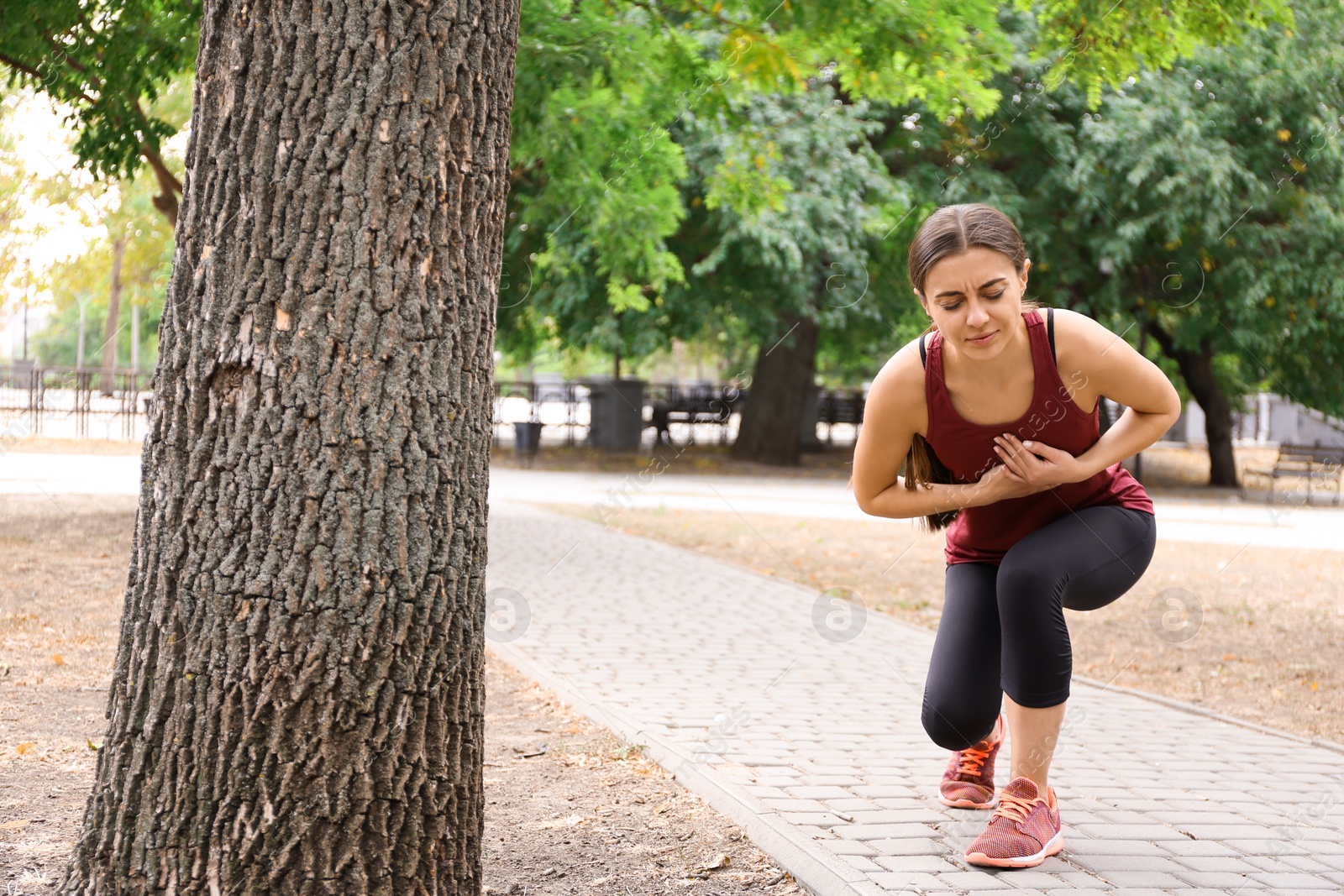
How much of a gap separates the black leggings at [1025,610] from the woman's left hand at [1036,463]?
22 centimetres

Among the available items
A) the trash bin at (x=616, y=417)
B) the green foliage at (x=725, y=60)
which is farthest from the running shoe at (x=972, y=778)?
the trash bin at (x=616, y=417)

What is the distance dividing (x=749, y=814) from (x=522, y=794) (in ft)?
2.84

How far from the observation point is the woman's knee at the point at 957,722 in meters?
3.51

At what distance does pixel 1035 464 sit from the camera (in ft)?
10.6

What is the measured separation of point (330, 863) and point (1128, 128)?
18.5 meters

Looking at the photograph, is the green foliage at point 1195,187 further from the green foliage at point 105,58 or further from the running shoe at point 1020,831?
the running shoe at point 1020,831

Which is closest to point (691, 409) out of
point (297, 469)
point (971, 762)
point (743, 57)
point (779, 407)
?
point (779, 407)

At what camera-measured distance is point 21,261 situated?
14.7m

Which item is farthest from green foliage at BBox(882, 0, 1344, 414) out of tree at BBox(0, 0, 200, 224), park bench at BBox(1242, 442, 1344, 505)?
tree at BBox(0, 0, 200, 224)

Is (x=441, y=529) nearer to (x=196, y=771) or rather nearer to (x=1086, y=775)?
(x=196, y=771)

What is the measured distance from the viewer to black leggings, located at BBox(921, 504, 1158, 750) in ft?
10.8

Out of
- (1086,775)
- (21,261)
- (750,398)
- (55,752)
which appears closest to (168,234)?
(21,261)

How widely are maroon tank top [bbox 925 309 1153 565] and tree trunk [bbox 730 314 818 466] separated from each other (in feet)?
66.1

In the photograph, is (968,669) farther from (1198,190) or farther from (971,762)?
(1198,190)
